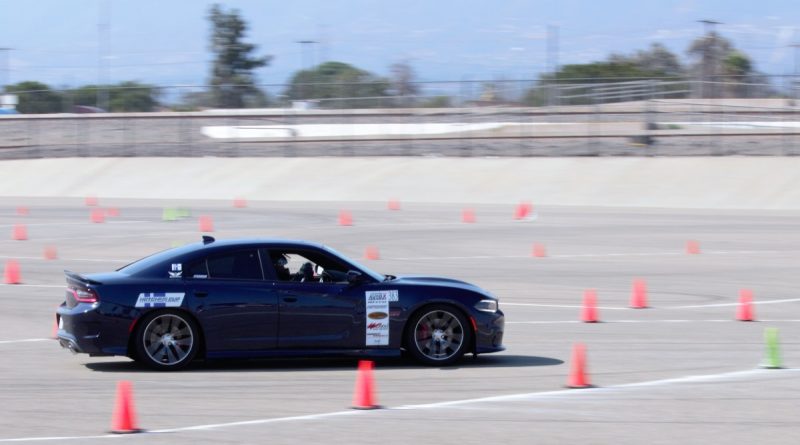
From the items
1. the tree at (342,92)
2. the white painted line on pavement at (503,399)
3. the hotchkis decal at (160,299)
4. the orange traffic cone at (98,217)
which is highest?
the tree at (342,92)

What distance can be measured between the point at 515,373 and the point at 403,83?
42745mm

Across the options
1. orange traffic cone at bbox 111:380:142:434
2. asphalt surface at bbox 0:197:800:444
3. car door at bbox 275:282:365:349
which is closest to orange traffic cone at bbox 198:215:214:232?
asphalt surface at bbox 0:197:800:444

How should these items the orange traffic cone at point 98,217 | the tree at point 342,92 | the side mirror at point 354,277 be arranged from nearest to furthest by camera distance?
the side mirror at point 354,277 < the orange traffic cone at point 98,217 < the tree at point 342,92

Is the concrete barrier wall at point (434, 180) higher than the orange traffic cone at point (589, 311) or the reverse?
higher

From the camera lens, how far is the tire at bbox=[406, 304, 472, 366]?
1134 centimetres

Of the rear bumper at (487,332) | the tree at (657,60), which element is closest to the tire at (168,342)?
the rear bumper at (487,332)

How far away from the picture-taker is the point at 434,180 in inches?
1692

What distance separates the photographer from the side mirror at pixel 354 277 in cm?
1123

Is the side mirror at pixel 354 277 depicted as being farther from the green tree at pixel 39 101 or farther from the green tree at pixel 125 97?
the green tree at pixel 39 101

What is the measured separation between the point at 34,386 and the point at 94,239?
Result: 16705mm

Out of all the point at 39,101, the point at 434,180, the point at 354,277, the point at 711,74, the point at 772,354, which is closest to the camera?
the point at 354,277

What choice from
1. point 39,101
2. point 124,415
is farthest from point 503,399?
point 39,101

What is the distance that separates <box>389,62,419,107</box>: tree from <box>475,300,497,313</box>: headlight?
134 feet

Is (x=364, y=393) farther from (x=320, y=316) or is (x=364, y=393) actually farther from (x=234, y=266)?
(x=234, y=266)
